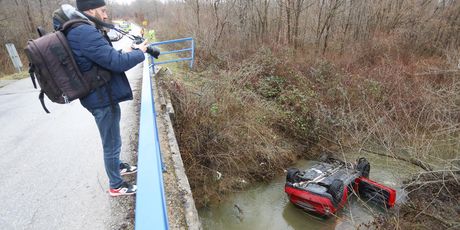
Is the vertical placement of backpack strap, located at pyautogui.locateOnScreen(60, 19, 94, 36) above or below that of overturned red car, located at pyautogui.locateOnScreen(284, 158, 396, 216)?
above

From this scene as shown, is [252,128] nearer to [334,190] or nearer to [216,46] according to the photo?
[334,190]

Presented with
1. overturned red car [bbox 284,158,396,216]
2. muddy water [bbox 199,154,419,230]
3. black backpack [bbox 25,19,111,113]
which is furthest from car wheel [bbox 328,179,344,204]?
black backpack [bbox 25,19,111,113]

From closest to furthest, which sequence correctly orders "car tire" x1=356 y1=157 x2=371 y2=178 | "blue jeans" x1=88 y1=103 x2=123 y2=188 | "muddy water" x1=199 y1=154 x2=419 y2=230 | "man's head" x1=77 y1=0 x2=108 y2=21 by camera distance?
"man's head" x1=77 y1=0 x2=108 y2=21 → "blue jeans" x1=88 y1=103 x2=123 y2=188 → "muddy water" x1=199 y1=154 x2=419 y2=230 → "car tire" x1=356 y1=157 x2=371 y2=178

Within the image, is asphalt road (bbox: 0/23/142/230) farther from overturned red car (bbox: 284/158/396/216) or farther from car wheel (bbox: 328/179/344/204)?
car wheel (bbox: 328/179/344/204)

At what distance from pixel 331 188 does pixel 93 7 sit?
5.42 metres

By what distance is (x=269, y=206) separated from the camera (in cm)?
723

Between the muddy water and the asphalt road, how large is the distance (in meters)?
2.98

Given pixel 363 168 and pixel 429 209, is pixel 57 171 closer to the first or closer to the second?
pixel 363 168

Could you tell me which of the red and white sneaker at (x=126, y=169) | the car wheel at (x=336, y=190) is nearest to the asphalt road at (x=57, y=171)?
the red and white sneaker at (x=126, y=169)

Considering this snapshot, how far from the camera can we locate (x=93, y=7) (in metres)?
2.65

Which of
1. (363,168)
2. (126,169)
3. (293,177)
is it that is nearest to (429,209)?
(363,168)

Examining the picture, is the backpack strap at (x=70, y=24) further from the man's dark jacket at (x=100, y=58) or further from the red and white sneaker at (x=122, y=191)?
the red and white sneaker at (x=122, y=191)

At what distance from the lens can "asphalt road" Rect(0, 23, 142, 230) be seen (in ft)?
10.0

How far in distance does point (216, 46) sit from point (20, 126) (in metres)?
9.78
